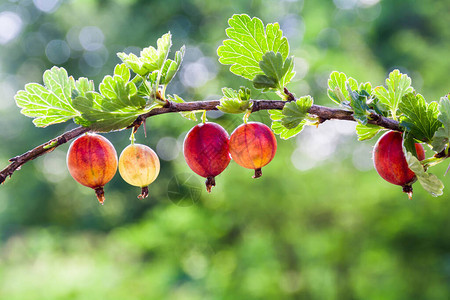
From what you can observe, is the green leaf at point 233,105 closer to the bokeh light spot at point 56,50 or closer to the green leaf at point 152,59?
the green leaf at point 152,59

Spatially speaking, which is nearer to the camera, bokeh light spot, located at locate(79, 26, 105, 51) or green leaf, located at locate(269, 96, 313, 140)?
green leaf, located at locate(269, 96, 313, 140)

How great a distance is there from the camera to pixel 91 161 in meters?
0.68

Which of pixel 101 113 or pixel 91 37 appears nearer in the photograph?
pixel 101 113

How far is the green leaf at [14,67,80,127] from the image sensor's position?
0.68m

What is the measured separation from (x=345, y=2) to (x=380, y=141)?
7.44m

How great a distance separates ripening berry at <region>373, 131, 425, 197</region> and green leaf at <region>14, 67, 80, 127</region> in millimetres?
527

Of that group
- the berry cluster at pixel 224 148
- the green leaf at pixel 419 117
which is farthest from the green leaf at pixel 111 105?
the green leaf at pixel 419 117

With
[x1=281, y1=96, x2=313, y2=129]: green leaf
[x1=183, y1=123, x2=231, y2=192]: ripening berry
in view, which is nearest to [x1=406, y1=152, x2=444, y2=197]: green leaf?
[x1=281, y1=96, x2=313, y2=129]: green leaf

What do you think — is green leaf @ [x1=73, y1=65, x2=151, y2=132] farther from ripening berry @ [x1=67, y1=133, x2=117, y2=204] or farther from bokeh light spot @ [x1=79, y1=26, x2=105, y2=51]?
bokeh light spot @ [x1=79, y1=26, x2=105, y2=51]

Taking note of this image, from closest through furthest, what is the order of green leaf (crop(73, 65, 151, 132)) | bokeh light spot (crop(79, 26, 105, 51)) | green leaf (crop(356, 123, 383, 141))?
green leaf (crop(73, 65, 151, 132)) → green leaf (crop(356, 123, 383, 141)) → bokeh light spot (crop(79, 26, 105, 51))

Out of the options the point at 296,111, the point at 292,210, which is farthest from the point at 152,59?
the point at 292,210

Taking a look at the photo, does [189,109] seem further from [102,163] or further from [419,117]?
[419,117]

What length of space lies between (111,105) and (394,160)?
0.48 meters

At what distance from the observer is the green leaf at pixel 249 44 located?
0.69 metres
